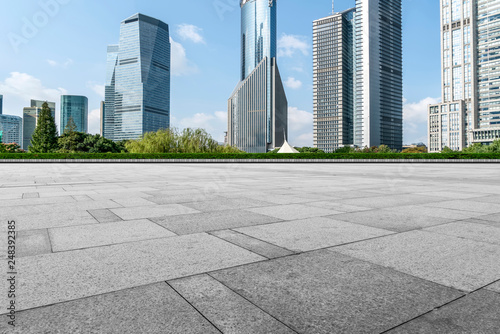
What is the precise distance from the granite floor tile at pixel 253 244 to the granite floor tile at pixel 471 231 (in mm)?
2107

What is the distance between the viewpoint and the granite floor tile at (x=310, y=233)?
3506mm

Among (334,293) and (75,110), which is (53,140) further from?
(75,110)

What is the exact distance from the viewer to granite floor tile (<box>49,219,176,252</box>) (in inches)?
138

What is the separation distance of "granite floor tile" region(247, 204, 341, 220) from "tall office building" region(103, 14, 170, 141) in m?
154

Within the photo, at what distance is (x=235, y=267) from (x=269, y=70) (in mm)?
157503

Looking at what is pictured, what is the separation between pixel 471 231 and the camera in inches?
161

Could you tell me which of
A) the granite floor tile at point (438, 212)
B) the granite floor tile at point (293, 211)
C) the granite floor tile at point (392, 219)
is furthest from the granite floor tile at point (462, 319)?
the granite floor tile at point (438, 212)

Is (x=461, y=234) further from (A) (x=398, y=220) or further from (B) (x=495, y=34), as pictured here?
(B) (x=495, y=34)

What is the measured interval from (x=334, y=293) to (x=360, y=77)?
549 ft

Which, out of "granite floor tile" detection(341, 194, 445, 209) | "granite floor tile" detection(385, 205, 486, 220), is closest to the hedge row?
"granite floor tile" detection(341, 194, 445, 209)

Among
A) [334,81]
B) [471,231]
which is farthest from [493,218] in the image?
[334,81]

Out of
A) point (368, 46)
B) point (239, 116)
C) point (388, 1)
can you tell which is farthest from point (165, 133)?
point (388, 1)

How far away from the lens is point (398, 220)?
4777 mm

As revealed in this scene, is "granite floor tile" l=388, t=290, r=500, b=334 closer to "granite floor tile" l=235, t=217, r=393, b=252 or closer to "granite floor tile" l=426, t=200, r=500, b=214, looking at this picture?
"granite floor tile" l=235, t=217, r=393, b=252
